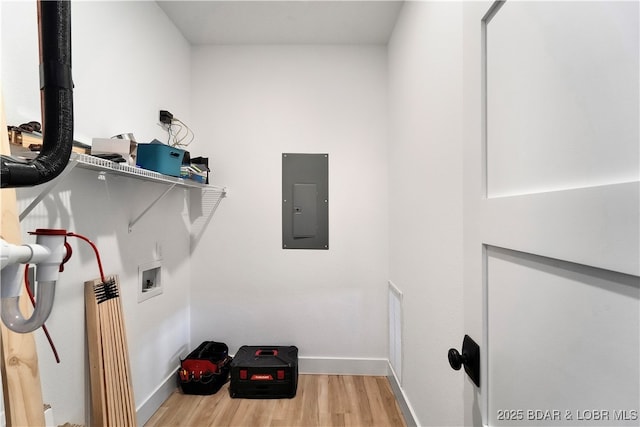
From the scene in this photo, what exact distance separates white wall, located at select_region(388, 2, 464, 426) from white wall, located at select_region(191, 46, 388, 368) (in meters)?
0.40

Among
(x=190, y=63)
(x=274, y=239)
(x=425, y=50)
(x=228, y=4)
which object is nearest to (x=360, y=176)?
(x=274, y=239)

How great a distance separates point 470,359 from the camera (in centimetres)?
70

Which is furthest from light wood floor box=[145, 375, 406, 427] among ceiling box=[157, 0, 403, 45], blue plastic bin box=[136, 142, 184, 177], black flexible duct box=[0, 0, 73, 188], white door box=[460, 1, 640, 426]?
ceiling box=[157, 0, 403, 45]

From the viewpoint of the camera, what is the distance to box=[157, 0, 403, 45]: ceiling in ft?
6.54

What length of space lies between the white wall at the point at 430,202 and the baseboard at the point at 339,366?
525 millimetres

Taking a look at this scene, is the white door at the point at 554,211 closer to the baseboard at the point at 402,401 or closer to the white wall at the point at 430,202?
the white wall at the point at 430,202

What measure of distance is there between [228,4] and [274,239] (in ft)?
5.82

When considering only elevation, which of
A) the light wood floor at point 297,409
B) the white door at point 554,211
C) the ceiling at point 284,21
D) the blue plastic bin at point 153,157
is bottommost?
the light wood floor at point 297,409

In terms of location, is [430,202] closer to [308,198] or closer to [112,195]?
[308,198]

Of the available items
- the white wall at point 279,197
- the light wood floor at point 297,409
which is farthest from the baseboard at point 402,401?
the white wall at point 279,197

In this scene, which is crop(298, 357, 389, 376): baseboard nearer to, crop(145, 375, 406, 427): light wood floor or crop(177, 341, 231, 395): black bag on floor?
crop(145, 375, 406, 427): light wood floor

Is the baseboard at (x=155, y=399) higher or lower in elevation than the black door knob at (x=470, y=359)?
lower

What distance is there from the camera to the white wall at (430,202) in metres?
1.17

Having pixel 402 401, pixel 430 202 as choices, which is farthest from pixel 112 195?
pixel 402 401
